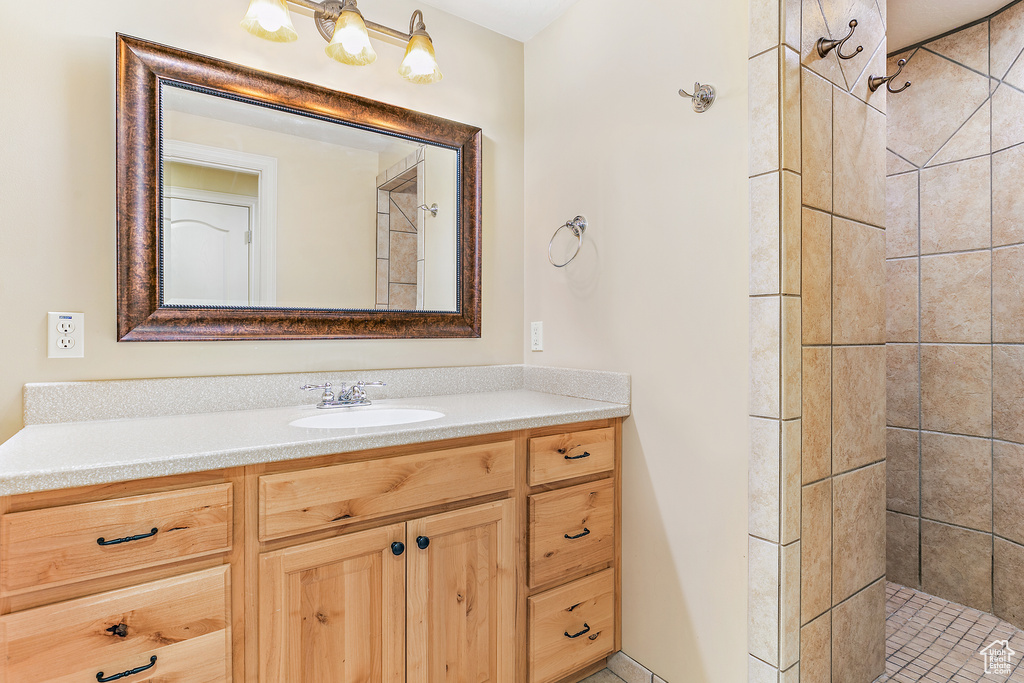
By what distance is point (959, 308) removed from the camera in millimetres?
2000

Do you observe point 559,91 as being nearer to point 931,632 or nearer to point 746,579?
point 746,579

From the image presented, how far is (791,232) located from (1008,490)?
1533 millimetres

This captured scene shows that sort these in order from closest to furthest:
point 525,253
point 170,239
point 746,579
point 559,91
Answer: point 746,579
point 170,239
point 559,91
point 525,253

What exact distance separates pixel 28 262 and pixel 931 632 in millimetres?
3069

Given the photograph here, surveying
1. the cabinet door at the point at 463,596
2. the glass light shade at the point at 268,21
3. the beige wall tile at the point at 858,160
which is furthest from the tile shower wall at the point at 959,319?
the glass light shade at the point at 268,21

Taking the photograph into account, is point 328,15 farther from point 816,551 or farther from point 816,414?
point 816,551

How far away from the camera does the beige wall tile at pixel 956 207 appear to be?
A: 1934mm

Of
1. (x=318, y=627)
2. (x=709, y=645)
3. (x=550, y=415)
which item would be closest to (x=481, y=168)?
(x=550, y=415)

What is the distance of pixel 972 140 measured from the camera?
1961 mm

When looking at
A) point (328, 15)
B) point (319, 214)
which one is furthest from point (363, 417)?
point (328, 15)

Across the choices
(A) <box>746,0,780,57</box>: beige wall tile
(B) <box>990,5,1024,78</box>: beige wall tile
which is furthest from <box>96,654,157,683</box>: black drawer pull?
(B) <box>990,5,1024,78</box>: beige wall tile

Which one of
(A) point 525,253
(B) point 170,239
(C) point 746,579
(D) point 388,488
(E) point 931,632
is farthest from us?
(A) point 525,253

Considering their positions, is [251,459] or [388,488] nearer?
[251,459]

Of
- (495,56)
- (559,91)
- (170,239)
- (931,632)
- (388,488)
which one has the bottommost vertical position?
(931,632)
